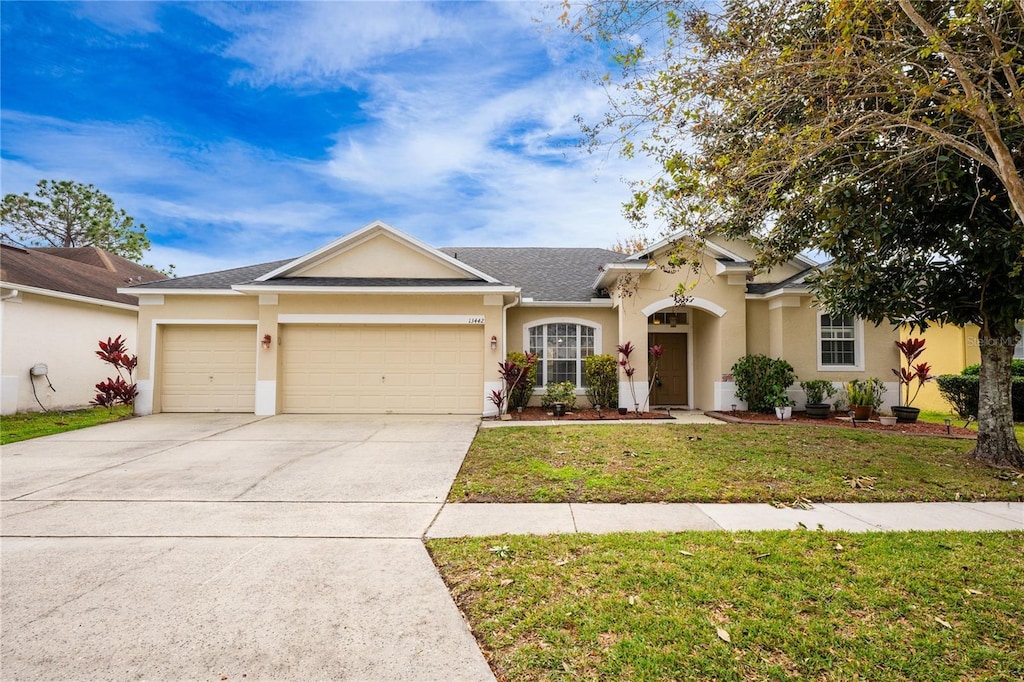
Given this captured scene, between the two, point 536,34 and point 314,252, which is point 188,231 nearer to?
point 314,252

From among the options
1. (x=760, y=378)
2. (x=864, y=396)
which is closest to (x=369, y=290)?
(x=760, y=378)

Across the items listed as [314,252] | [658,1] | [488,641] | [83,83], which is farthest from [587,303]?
[83,83]

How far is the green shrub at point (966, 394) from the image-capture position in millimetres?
11297

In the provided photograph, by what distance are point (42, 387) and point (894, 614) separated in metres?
18.3

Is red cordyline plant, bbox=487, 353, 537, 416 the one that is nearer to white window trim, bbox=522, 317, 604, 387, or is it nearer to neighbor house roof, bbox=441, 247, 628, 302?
white window trim, bbox=522, 317, 604, 387

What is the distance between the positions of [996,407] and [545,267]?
38.0ft

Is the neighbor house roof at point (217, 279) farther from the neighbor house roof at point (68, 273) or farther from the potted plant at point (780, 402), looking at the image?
the potted plant at point (780, 402)

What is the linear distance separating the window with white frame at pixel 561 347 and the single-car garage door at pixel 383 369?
6.77 feet

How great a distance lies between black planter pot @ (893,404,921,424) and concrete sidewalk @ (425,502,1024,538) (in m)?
5.99

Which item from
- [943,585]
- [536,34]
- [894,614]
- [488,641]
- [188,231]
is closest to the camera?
[488,641]

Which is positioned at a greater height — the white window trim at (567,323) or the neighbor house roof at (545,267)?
the neighbor house roof at (545,267)

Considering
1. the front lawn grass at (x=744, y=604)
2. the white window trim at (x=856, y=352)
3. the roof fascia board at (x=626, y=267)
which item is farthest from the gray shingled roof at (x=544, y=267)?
the front lawn grass at (x=744, y=604)

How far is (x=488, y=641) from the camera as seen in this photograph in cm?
273

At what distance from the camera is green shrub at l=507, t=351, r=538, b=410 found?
39.7 feet
